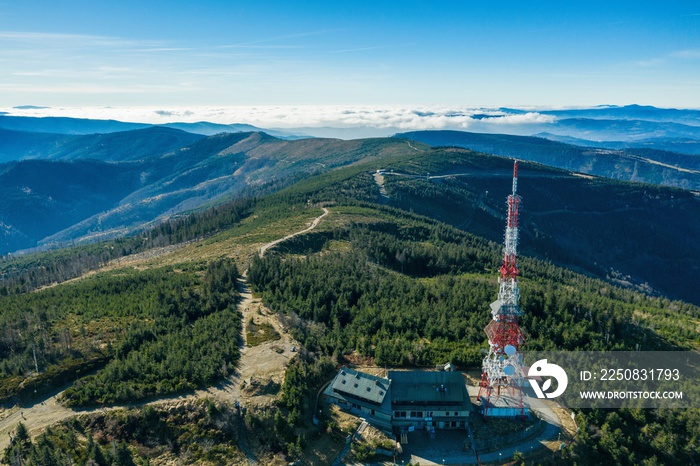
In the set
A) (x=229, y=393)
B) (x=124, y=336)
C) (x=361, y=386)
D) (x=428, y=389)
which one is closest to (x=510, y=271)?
(x=428, y=389)

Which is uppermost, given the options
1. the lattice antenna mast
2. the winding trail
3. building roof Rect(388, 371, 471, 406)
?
the lattice antenna mast

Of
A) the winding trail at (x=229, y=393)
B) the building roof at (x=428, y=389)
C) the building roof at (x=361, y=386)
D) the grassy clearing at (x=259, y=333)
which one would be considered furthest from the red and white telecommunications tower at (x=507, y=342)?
the grassy clearing at (x=259, y=333)

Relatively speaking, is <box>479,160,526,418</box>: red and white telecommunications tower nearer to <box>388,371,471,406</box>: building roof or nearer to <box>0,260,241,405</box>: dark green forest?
<box>388,371,471,406</box>: building roof

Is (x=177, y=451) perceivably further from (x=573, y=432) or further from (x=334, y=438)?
(x=573, y=432)

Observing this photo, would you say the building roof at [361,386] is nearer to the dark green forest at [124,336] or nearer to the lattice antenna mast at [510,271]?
the dark green forest at [124,336]

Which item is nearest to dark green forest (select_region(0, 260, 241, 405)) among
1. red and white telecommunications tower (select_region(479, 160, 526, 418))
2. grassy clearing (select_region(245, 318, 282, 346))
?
grassy clearing (select_region(245, 318, 282, 346))

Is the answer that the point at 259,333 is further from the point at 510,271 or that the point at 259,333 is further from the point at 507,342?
the point at 510,271
